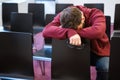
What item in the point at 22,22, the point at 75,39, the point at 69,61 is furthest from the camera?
the point at 22,22

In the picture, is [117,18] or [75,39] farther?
[117,18]

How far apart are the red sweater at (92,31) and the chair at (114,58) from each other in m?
0.22

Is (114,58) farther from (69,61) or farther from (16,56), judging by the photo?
(16,56)

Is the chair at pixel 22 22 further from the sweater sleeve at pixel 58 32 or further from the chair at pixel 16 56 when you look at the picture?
the sweater sleeve at pixel 58 32

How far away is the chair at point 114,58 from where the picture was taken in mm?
1758

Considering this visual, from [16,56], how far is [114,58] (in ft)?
3.06

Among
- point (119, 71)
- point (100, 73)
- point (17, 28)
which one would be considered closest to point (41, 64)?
point (17, 28)

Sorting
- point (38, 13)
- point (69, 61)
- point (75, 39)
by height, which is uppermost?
point (38, 13)

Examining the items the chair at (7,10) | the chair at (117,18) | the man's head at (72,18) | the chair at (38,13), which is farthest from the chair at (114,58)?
the chair at (7,10)

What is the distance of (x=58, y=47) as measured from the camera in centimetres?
206

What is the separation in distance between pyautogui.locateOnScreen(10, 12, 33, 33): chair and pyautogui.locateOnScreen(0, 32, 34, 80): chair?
947 mm

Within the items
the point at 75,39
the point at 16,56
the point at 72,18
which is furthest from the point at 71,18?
the point at 16,56

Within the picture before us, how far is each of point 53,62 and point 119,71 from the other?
23.6 inches

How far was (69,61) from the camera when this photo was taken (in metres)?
2.06
